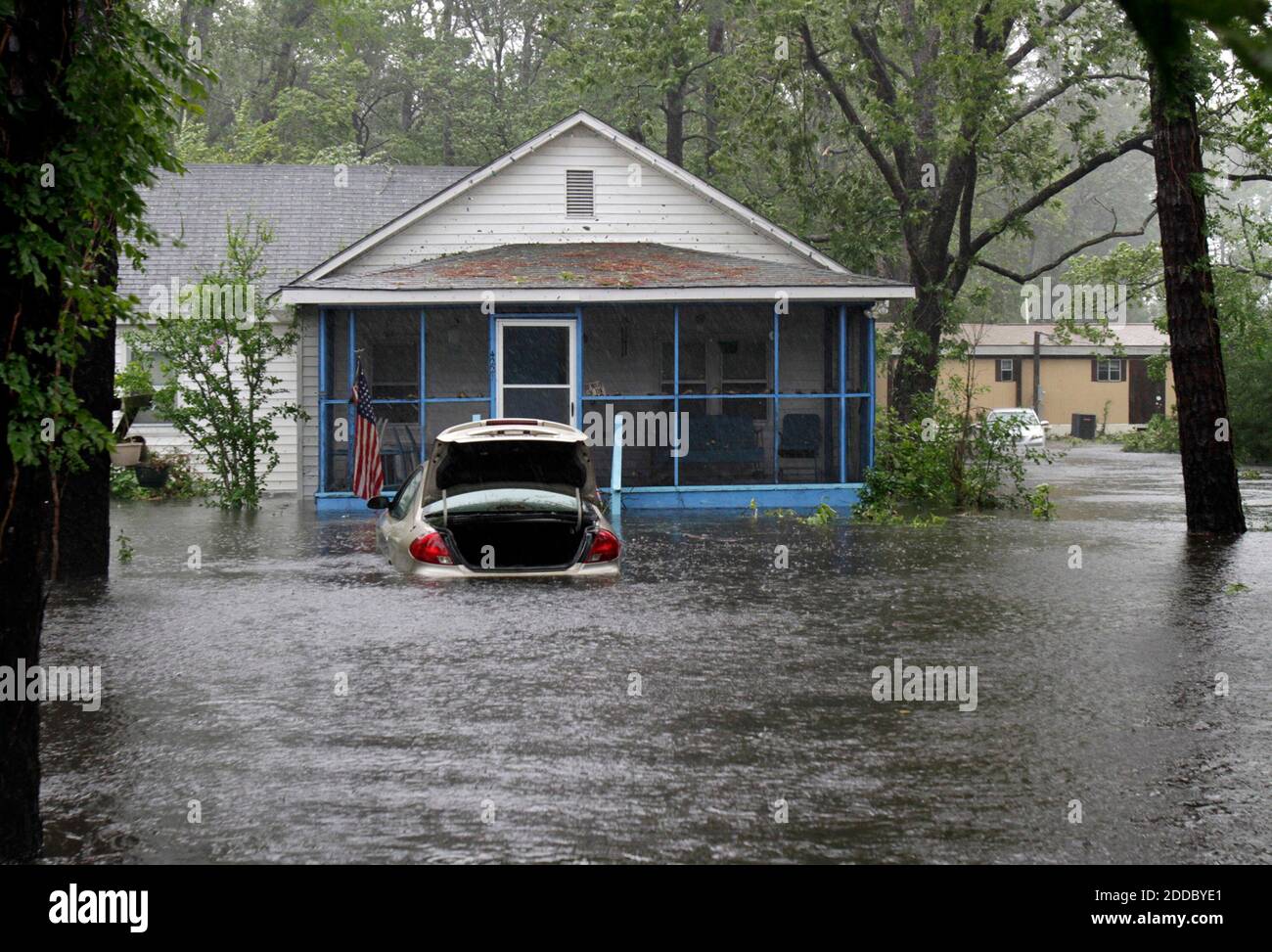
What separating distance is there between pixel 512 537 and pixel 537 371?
45.2ft

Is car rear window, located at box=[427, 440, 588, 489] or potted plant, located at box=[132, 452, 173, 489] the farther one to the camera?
potted plant, located at box=[132, 452, 173, 489]

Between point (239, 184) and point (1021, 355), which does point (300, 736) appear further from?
point (1021, 355)

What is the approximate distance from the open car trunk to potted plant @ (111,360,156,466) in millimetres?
5587

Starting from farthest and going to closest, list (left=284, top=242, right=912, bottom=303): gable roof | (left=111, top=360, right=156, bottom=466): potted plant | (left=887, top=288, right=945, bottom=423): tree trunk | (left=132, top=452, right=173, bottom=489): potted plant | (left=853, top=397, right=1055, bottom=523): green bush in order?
(left=887, top=288, right=945, bottom=423): tree trunk → (left=132, top=452, right=173, bottom=489): potted plant → (left=853, top=397, right=1055, bottom=523): green bush → (left=284, top=242, right=912, bottom=303): gable roof → (left=111, top=360, right=156, bottom=466): potted plant

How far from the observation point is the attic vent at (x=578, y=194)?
26984mm

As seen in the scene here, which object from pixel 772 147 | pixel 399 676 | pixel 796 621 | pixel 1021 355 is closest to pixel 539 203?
pixel 772 147

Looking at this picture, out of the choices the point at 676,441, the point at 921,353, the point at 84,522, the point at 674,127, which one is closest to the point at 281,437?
the point at 676,441

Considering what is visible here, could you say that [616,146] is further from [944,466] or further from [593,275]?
[944,466]

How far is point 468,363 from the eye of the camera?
89.2 ft

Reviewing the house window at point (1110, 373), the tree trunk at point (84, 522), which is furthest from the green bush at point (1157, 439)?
the tree trunk at point (84, 522)

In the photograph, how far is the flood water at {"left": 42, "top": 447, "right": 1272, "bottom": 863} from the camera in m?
6.03

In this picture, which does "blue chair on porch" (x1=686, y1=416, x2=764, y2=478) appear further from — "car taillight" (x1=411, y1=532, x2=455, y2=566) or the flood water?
"car taillight" (x1=411, y1=532, x2=455, y2=566)

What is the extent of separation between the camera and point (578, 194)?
27078 mm

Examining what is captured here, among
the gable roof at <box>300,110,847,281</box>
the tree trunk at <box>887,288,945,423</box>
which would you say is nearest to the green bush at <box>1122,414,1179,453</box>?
the tree trunk at <box>887,288,945,423</box>
